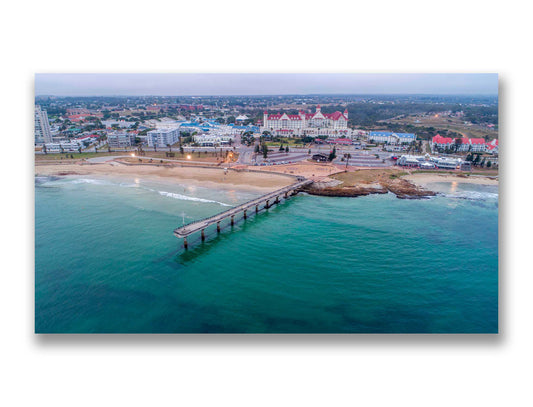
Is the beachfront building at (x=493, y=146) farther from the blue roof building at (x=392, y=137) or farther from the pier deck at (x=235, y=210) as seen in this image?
the pier deck at (x=235, y=210)

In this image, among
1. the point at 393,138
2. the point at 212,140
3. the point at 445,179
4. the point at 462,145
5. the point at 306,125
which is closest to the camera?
the point at 445,179

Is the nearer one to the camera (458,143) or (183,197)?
(183,197)

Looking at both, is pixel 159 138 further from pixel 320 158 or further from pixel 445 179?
pixel 445 179

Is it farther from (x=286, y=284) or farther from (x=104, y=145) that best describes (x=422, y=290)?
(x=104, y=145)

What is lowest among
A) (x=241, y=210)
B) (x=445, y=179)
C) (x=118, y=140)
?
(x=241, y=210)

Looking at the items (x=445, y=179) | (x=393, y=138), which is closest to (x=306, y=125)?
(x=393, y=138)

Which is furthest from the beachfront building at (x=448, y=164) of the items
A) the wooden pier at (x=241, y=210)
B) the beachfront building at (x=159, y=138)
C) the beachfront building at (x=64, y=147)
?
the beachfront building at (x=64, y=147)
